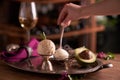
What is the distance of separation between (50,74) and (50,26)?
5.25ft

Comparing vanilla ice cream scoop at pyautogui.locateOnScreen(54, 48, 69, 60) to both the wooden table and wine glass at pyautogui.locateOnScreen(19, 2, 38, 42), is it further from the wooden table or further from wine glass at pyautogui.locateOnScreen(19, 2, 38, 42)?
wine glass at pyautogui.locateOnScreen(19, 2, 38, 42)

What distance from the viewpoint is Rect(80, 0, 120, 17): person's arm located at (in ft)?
3.55

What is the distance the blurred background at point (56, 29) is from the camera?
2564 millimetres

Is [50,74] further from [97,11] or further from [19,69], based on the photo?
[97,11]

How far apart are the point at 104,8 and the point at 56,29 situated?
1498 mm

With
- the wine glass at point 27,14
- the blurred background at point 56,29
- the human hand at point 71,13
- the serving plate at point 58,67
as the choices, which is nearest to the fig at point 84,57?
the serving plate at point 58,67

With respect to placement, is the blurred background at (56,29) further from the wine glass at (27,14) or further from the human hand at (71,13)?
the human hand at (71,13)

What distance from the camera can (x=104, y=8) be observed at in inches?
43.3

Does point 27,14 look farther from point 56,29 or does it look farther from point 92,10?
point 56,29

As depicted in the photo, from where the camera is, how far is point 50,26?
8.79 feet

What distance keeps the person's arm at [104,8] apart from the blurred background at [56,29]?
119 cm

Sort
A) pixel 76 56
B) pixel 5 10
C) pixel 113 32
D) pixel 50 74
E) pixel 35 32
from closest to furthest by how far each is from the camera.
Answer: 1. pixel 50 74
2. pixel 76 56
3. pixel 35 32
4. pixel 5 10
5. pixel 113 32

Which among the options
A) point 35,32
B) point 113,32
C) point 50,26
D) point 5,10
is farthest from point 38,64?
point 113,32

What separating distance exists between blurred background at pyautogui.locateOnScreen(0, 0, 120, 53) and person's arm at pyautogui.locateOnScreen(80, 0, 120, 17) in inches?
47.0
